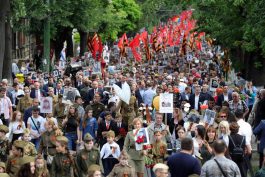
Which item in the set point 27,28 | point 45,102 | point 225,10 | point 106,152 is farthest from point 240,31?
point 27,28

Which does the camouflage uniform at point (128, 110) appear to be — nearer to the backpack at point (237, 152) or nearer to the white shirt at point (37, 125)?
the white shirt at point (37, 125)

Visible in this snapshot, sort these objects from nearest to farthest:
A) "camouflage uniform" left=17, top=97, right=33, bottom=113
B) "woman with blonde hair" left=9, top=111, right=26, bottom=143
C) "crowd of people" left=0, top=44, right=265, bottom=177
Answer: "crowd of people" left=0, top=44, right=265, bottom=177, "woman with blonde hair" left=9, top=111, right=26, bottom=143, "camouflage uniform" left=17, top=97, right=33, bottom=113

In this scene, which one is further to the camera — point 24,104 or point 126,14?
point 126,14

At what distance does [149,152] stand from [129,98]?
16.2 ft

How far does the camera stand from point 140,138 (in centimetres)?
→ 1530

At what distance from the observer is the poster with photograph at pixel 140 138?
602 inches

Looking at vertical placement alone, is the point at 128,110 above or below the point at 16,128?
above

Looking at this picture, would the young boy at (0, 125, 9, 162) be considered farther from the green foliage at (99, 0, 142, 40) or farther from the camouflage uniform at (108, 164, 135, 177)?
the green foliage at (99, 0, 142, 40)

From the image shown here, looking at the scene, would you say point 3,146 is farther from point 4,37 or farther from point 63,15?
point 63,15

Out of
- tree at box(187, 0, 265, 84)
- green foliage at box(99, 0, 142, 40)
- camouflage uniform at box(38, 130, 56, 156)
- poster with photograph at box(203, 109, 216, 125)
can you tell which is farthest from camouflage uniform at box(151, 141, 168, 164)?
green foliage at box(99, 0, 142, 40)

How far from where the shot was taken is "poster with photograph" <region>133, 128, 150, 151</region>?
15.3 m

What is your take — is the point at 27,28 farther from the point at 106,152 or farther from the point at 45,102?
the point at 106,152

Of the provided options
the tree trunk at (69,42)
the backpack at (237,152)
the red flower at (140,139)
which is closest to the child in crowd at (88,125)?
the red flower at (140,139)

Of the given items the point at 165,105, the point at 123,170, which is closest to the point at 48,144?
the point at 123,170
